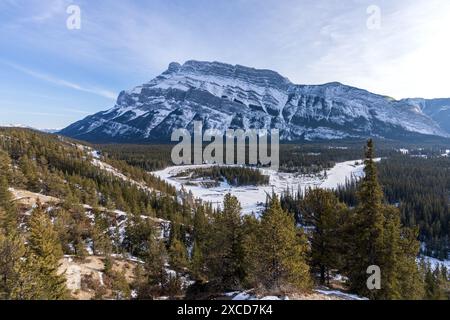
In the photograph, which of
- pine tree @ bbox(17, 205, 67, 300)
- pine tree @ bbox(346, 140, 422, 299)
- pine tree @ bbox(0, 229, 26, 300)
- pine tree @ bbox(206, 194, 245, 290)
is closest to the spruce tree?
pine tree @ bbox(17, 205, 67, 300)

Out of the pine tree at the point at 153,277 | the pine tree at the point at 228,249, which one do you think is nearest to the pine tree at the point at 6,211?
the pine tree at the point at 153,277

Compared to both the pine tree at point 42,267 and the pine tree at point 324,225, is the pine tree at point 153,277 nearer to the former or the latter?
the pine tree at point 42,267

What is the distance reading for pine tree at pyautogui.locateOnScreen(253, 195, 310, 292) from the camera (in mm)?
25938

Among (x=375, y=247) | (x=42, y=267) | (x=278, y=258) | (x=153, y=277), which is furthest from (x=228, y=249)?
(x=153, y=277)

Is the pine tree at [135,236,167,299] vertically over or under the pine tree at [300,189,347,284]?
under

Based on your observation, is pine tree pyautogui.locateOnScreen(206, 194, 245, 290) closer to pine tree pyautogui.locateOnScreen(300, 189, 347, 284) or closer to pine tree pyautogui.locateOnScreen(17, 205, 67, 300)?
pine tree pyautogui.locateOnScreen(300, 189, 347, 284)

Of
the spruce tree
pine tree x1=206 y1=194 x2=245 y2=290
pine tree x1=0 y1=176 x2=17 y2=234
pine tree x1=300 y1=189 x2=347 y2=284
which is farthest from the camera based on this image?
pine tree x1=0 y1=176 x2=17 y2=234

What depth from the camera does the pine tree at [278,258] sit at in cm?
2594

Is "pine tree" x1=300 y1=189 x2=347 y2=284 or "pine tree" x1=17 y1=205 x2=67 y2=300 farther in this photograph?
"pine tree" x1=300 y1=189 x2=347 y2=284

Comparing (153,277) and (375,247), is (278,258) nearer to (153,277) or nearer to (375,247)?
(375,247)

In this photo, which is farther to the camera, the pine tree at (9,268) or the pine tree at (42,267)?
the pine tree at (42,267)

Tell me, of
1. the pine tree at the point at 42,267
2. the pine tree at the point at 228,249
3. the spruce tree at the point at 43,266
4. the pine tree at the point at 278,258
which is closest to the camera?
the pine tree at the point at 278,258

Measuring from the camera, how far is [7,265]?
25.9 m

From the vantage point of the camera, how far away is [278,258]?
2708 cm
